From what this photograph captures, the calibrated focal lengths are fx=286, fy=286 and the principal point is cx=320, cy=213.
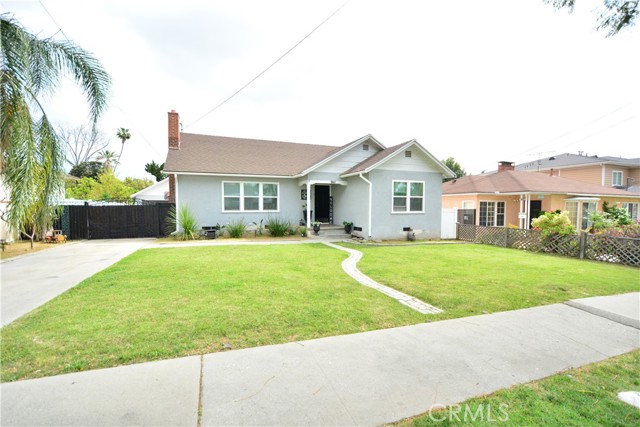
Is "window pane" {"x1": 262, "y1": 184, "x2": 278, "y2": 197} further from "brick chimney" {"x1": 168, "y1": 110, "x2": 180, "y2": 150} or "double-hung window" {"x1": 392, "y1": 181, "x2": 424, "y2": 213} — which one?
"double-hung window" {"x1": 392, "y1": 181, "x2": 424, "y2": 213}

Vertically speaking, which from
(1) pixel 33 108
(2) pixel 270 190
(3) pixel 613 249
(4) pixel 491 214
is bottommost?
(3) pixel 613 249

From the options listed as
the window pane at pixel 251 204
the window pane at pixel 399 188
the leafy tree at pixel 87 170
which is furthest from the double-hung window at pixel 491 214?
the leafy tree at pixel 87 170

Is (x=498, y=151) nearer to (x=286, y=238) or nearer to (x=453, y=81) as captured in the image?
(x=453, y=81)

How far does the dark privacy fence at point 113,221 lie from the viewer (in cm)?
1398

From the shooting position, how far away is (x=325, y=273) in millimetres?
7082

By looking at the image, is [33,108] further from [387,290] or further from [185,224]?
[387,290]

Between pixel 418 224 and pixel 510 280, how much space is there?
26.2ft

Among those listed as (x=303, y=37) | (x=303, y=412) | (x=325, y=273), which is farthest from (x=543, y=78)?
(x=303, y=412)

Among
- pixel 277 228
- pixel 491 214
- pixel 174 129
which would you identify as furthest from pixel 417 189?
pixel 174 129

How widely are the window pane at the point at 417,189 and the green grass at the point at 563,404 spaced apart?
11883 mm

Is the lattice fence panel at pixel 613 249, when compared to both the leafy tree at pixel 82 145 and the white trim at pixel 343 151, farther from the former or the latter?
the leafy tree at pixel 82 145

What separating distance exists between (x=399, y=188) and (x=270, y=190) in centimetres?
668

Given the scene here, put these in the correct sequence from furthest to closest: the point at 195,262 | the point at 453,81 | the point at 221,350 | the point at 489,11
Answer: the point at 453,81, the point at 195,262, the point at 489,11, the point at 221,350

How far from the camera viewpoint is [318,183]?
48.6ft
